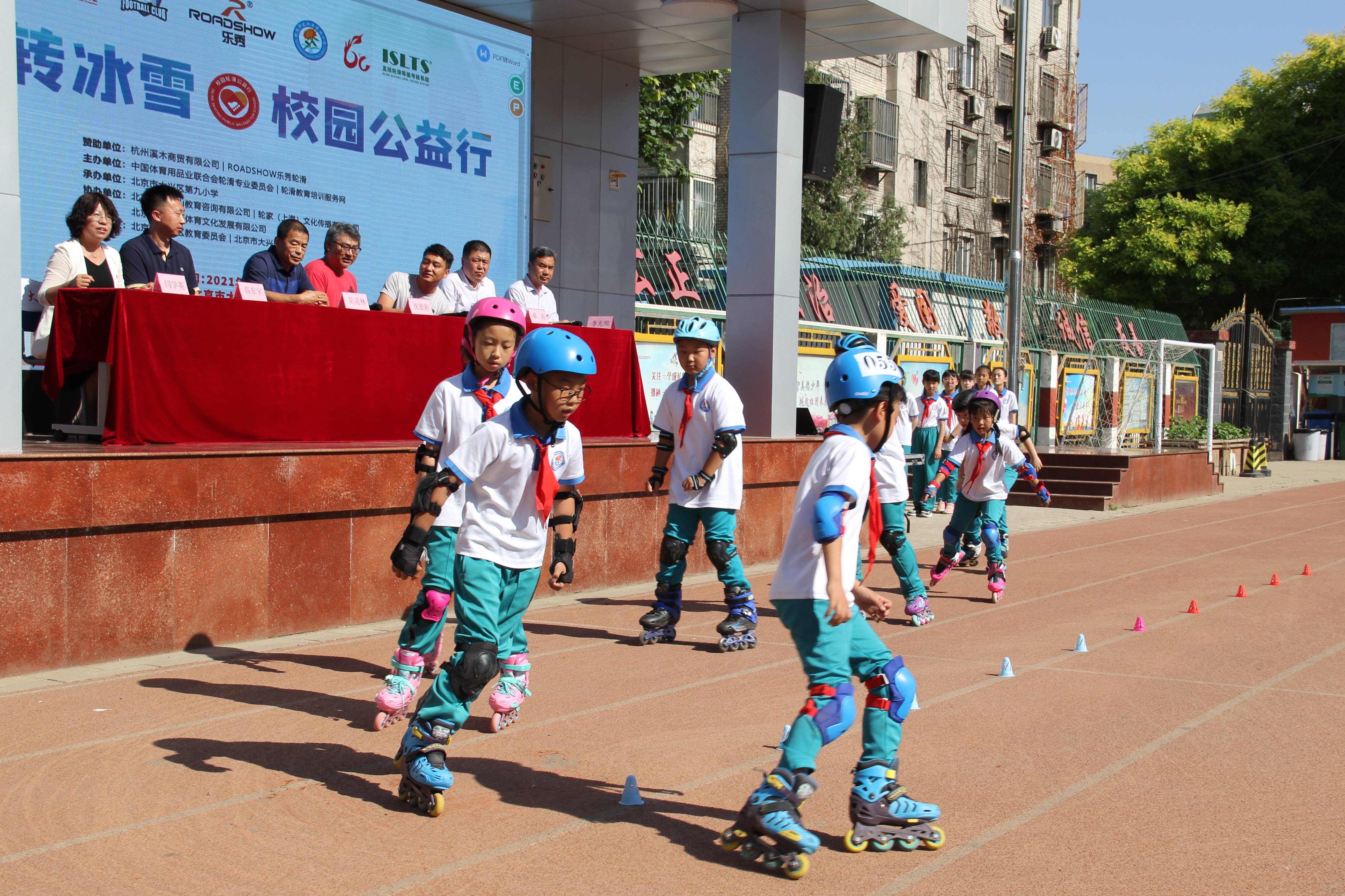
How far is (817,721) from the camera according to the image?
175 inches

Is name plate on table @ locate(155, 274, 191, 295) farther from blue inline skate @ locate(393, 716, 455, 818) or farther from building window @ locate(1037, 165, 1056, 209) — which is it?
building window @ locate(1037, 165, 1056, 209)

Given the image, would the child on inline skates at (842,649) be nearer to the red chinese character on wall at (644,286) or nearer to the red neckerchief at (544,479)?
the red neckerchief at (544,479)

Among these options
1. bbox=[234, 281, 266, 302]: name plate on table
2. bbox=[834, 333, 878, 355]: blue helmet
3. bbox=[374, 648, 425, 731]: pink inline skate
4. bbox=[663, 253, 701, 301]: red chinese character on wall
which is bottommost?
bbox=[374, 648, 425, 731]: pink inline skate

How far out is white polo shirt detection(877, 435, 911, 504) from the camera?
386 inches

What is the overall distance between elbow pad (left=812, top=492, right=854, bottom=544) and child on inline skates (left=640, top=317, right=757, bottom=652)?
4.06 m

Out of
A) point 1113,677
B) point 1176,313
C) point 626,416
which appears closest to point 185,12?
point 626,416

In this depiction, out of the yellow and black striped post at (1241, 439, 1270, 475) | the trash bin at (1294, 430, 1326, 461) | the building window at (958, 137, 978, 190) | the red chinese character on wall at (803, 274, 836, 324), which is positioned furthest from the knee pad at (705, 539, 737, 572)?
the building window at (958, 137, 978, 190)

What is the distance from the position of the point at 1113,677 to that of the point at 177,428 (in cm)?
625

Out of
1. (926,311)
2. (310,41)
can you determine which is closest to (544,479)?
(310,41)

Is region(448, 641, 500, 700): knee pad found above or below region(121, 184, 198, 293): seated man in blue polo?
below

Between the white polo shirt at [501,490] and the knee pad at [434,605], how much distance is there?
4.04ft

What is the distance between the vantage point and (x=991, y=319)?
107 feet

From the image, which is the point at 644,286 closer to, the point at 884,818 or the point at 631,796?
the point at 631,796

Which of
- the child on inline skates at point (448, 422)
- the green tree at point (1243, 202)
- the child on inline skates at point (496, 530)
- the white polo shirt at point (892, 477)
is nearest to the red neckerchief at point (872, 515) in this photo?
the child on inline skates at point (496, 530)
